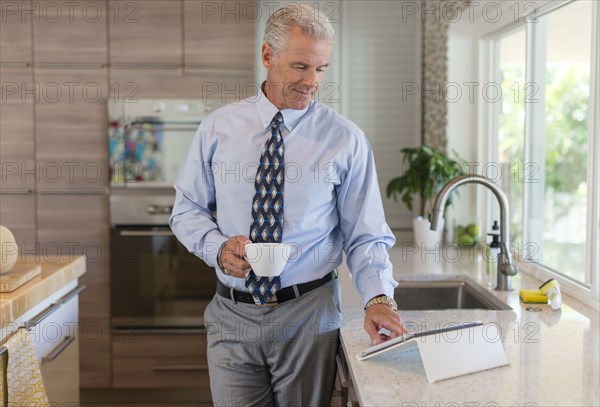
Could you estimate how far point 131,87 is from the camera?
12.3ft

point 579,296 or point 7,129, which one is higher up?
point 7,129

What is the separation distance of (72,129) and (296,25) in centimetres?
235

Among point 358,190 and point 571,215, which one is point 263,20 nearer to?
point 571,215

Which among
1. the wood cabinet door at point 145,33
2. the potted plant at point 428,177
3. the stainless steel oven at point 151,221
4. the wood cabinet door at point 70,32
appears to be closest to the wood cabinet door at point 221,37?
the wood cabinet door at point 145,33

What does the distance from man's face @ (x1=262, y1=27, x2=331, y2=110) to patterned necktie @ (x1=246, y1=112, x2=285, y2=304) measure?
0.42 ft

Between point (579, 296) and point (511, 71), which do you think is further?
point (511, 71)

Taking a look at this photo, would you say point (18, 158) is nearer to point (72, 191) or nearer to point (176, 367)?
point (72, 191)

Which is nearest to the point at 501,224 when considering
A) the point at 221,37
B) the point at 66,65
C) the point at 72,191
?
the point at 221,37

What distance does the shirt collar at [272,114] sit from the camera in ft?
6.21

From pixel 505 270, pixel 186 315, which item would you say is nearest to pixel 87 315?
pixel 186 315

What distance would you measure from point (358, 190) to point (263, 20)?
7.86ft

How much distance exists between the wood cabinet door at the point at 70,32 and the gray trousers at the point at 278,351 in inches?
91.0

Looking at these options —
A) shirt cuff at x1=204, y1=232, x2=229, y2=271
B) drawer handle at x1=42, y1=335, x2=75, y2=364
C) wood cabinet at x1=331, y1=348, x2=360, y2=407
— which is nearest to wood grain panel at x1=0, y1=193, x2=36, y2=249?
drawer handle at x1=42, y1=335, x2=75, y2=364

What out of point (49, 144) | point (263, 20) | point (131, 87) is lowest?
point (49, 144)
